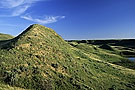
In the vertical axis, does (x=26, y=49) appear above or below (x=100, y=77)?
above

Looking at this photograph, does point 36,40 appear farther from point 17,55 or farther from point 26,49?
point 17,55

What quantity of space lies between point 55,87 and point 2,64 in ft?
33.6

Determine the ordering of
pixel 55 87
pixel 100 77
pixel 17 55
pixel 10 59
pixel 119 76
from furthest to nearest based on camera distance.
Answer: pixel 119 76 < pixel 100 77 < pixel 17 55 < pixel 10 59 < pixel 55 87

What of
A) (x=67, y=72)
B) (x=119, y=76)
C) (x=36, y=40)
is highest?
(x=36, y=40)

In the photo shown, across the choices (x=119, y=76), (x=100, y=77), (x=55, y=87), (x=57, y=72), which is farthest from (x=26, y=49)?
(x=119, y=76)

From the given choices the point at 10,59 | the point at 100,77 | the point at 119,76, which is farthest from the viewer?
the point at 119,76

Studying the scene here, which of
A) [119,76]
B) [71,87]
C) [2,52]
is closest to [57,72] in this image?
[71,87]

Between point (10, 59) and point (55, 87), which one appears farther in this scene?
point (10, 59)

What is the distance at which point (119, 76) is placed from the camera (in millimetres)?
33250

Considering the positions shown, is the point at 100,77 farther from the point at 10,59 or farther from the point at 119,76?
the point at 10,59

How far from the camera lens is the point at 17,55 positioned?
26.8 m

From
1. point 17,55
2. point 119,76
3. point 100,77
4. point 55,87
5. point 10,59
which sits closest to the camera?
point 55,87

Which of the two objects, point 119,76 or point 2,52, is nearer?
point 2,52

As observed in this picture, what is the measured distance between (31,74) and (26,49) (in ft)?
28.6
